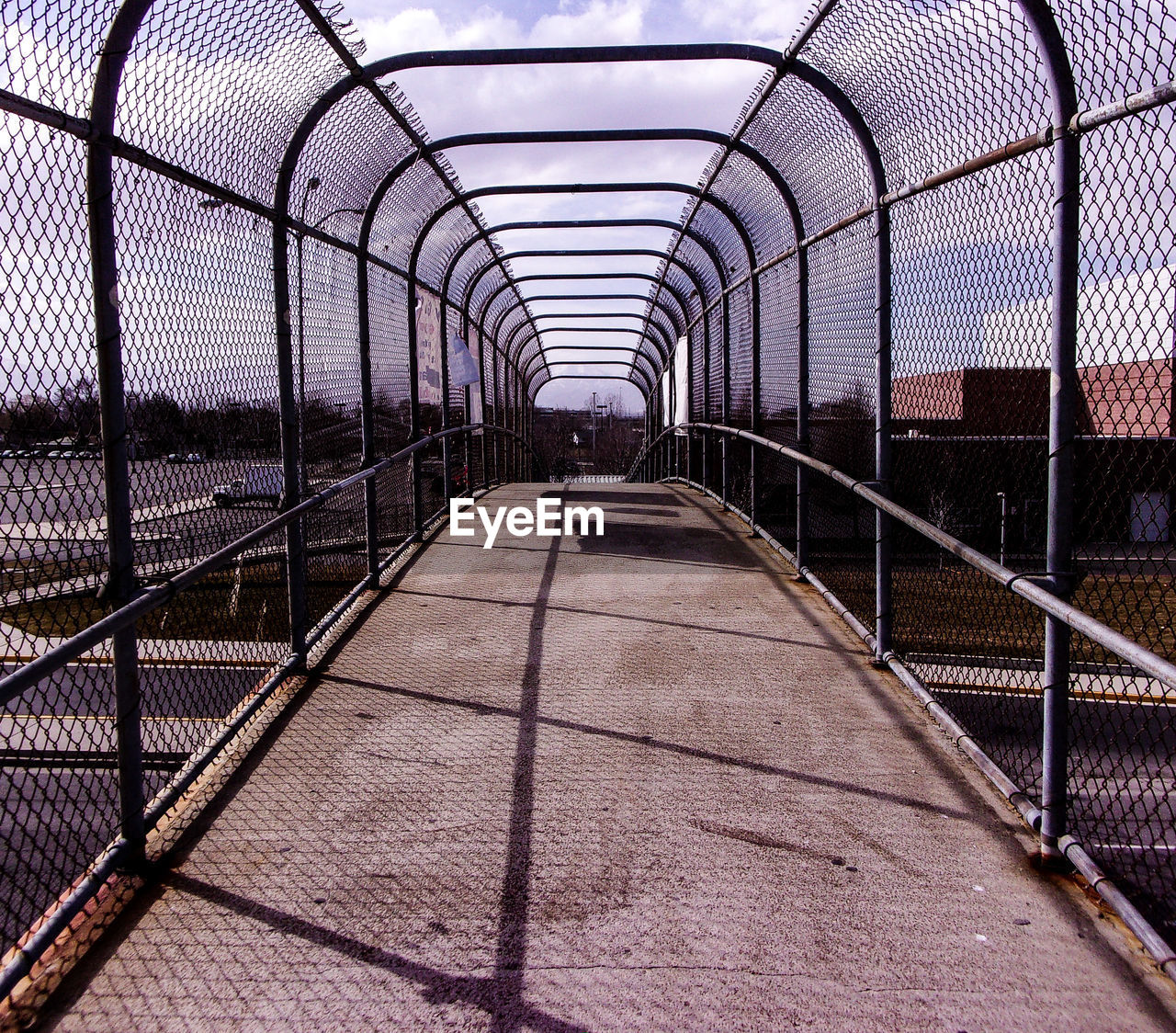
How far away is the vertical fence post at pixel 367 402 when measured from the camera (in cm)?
561

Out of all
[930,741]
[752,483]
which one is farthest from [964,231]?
[752,483]

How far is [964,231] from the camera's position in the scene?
135 inches

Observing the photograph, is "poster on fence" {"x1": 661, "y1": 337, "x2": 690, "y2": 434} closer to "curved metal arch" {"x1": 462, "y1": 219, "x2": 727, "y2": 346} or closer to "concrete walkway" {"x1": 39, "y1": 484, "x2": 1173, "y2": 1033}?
"curved metal arch" {"x1": 462, "y1": 219, "x2": 727, "y2": 346}

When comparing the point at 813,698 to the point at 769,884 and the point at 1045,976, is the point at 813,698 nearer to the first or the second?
the point at 769,884

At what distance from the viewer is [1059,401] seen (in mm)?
2516

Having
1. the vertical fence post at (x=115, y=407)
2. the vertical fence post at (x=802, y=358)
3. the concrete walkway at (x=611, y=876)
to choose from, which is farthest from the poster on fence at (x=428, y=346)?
the vertical fence post at (x=115, y=407)

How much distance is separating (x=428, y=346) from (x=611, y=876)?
20.8ft

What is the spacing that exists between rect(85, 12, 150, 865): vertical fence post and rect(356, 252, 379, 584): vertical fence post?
9.67ft

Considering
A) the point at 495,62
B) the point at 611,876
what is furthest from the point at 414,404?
the point at 611,876

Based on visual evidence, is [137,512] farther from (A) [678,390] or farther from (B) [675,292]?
(A) [678,390]

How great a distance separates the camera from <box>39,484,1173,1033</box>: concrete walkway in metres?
2.11

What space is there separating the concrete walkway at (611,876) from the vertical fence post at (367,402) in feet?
5.29

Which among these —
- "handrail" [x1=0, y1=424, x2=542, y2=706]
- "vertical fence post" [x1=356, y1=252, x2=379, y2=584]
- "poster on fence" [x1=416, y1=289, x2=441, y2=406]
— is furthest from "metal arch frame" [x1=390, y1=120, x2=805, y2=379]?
"handrail" [x1=0, y1=424, x2=542, y2=706]

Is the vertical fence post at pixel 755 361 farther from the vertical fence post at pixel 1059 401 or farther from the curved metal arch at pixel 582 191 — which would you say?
the vertical fence post at pixel 1059 401
